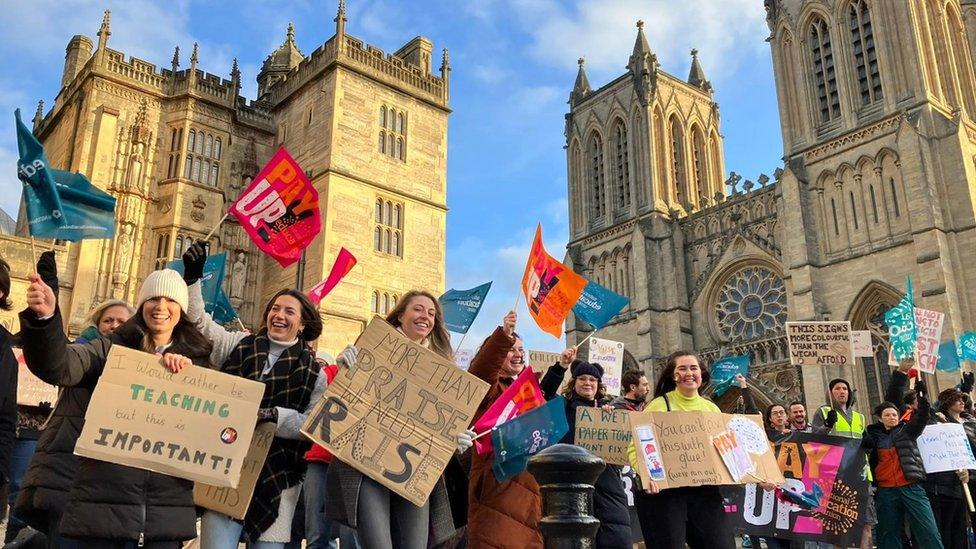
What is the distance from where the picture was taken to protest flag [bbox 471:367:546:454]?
4324mm

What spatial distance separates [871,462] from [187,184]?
1858 centimetres

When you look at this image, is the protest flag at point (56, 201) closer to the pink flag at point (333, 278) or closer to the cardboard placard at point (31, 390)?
the cardboard placard at point (31, 390)

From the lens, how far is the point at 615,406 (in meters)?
5.41

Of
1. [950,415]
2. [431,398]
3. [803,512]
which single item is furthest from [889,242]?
[431,398]

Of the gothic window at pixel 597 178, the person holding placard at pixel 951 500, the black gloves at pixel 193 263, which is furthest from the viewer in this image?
the gothic window at pixel 597 178

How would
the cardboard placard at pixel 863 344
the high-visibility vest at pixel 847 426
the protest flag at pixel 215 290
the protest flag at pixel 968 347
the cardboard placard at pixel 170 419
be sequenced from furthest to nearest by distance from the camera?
the protest flag at pixel 968 347
the cardboard placard at pixel 863 344
the protest flag at pixel 215 290
the high-visibility vest at pixel 847 426
the cardboard placard at pixel 170 419

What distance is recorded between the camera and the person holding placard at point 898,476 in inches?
259

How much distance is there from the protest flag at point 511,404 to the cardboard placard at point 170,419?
59.1 inches

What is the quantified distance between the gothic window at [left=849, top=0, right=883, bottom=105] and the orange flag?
964 inches

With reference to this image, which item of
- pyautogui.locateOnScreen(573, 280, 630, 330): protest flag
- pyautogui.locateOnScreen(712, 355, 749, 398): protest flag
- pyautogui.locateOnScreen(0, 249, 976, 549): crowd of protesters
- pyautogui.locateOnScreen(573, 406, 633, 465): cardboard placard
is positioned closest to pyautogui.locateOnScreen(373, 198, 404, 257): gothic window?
pyautogui.locateOnScreen(712, 355, 749, 398): protest flag

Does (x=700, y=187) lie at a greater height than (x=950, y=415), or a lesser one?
greater

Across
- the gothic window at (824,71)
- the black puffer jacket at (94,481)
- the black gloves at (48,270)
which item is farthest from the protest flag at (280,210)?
the gothic window at (824,71)

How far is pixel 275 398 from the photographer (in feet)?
11.7

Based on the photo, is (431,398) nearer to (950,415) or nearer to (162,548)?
(162,548)
